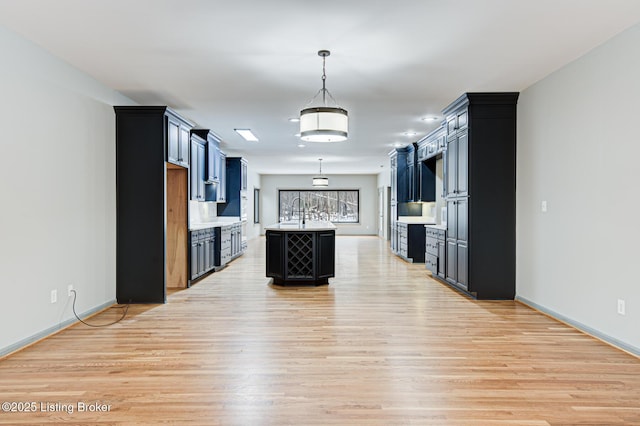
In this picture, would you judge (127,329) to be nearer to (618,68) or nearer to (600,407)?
(600,407)

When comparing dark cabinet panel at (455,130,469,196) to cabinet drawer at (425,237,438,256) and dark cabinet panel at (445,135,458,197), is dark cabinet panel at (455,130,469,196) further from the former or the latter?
cabinet drawer at (425,237,438,256)

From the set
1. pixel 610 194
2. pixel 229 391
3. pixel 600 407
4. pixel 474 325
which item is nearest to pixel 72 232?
pixel 229 391

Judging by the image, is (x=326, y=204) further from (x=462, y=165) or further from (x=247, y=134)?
(x=462, y=165)

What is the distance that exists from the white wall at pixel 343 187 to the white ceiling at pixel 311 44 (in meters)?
10.9

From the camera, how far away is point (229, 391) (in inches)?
103

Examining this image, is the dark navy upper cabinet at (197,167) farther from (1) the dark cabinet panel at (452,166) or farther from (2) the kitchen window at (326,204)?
(2) the kitchen window at (326,204)

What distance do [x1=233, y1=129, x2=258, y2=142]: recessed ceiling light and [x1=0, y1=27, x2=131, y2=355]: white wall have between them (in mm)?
2717

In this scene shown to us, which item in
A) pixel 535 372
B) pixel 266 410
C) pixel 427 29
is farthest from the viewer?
pixel 427 29

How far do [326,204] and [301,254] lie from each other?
35.6ft

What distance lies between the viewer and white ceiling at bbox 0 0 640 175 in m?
2.96

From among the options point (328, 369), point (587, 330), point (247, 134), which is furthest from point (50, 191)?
point (587, 330)

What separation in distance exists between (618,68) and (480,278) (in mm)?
2790

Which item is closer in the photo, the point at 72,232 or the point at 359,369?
the point at 359,369

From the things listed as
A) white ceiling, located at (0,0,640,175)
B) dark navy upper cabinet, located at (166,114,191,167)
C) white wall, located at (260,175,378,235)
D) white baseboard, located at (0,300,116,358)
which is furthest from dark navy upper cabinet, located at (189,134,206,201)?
white wall, located at (260,175,378,235)
